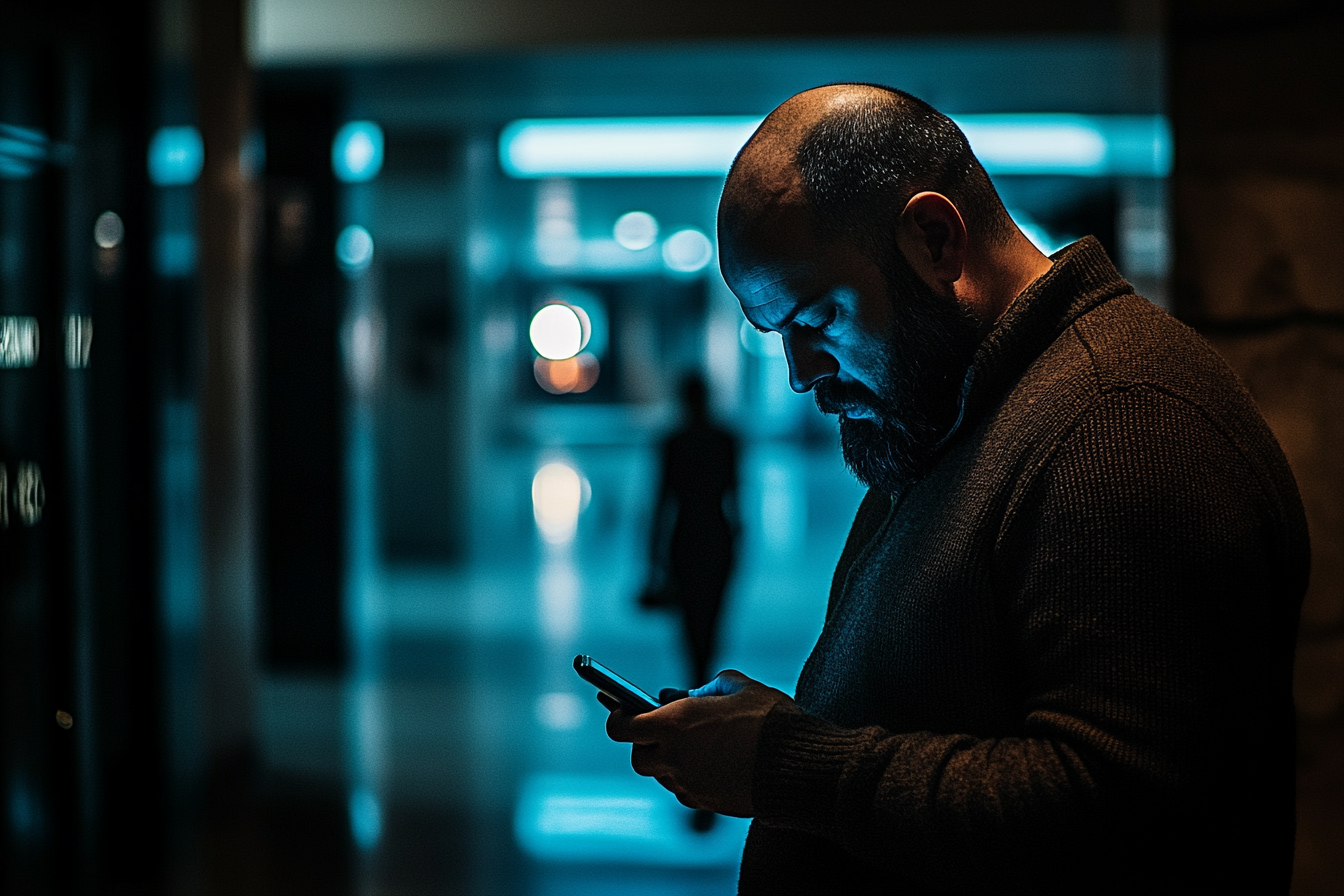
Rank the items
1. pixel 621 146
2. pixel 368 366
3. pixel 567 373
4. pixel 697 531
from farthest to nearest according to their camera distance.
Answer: pixel 567 373 < pixel 368 366 < pixel 621 146 < pixel 697 531

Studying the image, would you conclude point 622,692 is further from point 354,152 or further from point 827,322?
point 354,152

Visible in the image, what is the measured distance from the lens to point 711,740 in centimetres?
99

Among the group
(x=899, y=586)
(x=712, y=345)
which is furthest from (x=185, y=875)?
(x=712, y=345)

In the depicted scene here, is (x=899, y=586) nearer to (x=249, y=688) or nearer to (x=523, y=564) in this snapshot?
(x=249, y=688)

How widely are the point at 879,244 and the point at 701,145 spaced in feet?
28.2

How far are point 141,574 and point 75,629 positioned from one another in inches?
14.1

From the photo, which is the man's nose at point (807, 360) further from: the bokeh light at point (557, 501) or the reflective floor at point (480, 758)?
the bokeh light at point (557, 501)

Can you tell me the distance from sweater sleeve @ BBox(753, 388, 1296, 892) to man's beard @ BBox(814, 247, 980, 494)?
175mm

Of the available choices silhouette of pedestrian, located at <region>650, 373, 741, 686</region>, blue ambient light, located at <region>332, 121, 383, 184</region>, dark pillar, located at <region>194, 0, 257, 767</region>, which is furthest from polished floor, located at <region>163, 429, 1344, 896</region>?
blue ambient light, located at <region>332, 121, 383, 184</region>

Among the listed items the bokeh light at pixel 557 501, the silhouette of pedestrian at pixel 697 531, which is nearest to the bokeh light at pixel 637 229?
the bokeh light at pixel 557 501

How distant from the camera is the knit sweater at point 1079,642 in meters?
0.84

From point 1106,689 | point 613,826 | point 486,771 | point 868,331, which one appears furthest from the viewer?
point 486,771

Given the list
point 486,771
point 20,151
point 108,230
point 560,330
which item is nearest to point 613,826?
point 486,771

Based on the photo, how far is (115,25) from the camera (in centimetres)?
372
